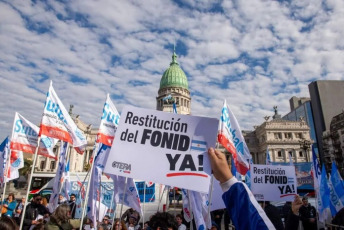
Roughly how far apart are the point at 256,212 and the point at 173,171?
5.95 ft

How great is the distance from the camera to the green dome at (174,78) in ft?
240

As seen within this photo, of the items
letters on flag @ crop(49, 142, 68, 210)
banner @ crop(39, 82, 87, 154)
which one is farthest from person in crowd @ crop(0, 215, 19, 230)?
letters on flag @ crop(49, 142, 68, 210)

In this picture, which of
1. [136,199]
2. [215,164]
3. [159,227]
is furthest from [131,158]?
[136,199]

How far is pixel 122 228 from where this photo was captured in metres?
6.46

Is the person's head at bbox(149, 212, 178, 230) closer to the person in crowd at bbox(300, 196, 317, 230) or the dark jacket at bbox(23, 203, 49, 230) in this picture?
the dark jacket at bbox(23, 203, 49, 230)

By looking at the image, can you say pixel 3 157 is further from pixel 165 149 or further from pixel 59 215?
pixel 165 149

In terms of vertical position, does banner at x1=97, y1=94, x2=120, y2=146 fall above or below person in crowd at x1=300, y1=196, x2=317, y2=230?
above

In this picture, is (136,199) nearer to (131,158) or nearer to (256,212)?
(131,158)

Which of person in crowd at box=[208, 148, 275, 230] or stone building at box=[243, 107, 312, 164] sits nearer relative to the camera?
person in crowd at box=[208, 148, 275, 230]

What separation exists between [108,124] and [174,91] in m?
63.8

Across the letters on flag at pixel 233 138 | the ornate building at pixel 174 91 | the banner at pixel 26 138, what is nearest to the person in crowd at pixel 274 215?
the letters on flag at pixel 233 138

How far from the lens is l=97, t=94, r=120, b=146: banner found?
24.5 feet

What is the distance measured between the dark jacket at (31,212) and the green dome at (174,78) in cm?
6652

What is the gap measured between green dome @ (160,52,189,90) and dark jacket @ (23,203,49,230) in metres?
66.5
